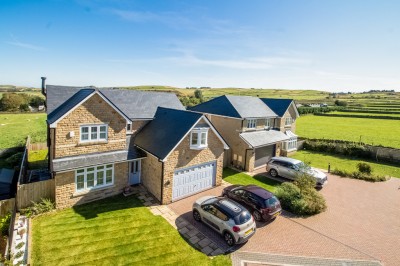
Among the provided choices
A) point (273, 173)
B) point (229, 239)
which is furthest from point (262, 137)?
point (229, 239)

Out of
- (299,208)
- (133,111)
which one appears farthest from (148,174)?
(299,208)

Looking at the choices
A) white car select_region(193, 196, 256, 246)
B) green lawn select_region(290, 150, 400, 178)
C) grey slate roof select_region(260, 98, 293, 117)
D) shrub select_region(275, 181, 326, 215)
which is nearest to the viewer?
white car select_region(193, 196, 256, 246)

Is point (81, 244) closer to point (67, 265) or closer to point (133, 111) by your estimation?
point (67, 265)

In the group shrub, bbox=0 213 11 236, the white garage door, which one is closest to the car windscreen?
the white garage door

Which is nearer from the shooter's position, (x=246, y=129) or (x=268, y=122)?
(x=246, y=129)

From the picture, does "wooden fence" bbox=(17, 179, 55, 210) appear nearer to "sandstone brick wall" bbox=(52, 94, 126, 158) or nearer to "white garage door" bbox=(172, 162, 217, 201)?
"sandstone brick wall" bbox=(52, 94, 126, 158)

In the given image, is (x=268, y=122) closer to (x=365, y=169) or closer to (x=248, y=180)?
(x=248, y=180)

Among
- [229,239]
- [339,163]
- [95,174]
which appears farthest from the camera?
[339,163]

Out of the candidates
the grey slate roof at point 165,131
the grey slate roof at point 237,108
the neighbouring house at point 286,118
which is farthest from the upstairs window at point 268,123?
the grey slate roof at point 165,131
